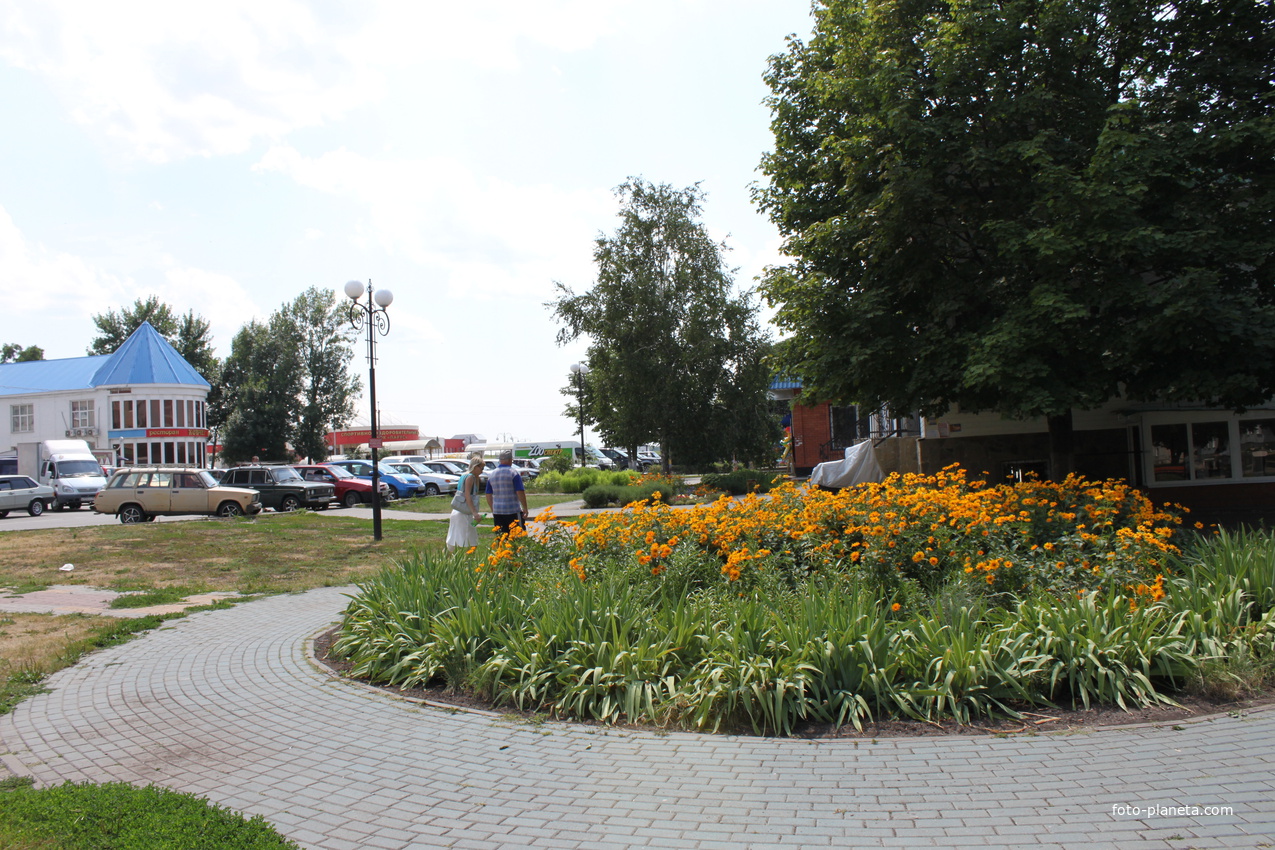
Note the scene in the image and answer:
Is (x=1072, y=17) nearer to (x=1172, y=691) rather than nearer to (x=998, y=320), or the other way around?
(x=998, y=320)

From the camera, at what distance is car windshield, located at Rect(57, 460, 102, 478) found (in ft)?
116

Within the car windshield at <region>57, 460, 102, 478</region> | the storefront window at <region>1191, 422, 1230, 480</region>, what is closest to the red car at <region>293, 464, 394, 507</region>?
the car windshield at <region>57, 460, 102, 478</region>

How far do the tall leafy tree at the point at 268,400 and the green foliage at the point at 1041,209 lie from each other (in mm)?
56308

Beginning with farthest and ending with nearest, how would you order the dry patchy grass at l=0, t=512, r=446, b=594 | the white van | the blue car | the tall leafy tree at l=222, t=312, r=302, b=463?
the tall leafy tree at l=222, t=312, r=302, b=463
the blue car
the white van
the dry patchy grass at l=0, t=512, r=446, b=594

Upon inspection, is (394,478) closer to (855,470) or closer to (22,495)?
(22,495)

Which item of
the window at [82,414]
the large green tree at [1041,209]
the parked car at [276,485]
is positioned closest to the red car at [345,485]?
the parked car at [276,485]

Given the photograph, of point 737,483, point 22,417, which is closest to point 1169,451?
point 737,483

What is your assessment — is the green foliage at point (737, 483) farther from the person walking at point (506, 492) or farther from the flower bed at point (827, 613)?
the flower bed at point (827, 613)

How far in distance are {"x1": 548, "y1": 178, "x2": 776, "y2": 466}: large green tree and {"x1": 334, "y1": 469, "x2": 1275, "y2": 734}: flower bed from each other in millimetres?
27097

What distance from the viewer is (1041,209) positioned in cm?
1122

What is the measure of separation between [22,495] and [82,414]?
1164 inches

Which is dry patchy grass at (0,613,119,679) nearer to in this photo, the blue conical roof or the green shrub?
the green shrub

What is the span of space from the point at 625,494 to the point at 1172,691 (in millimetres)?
22560

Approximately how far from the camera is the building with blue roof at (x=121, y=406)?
55.1 meters
